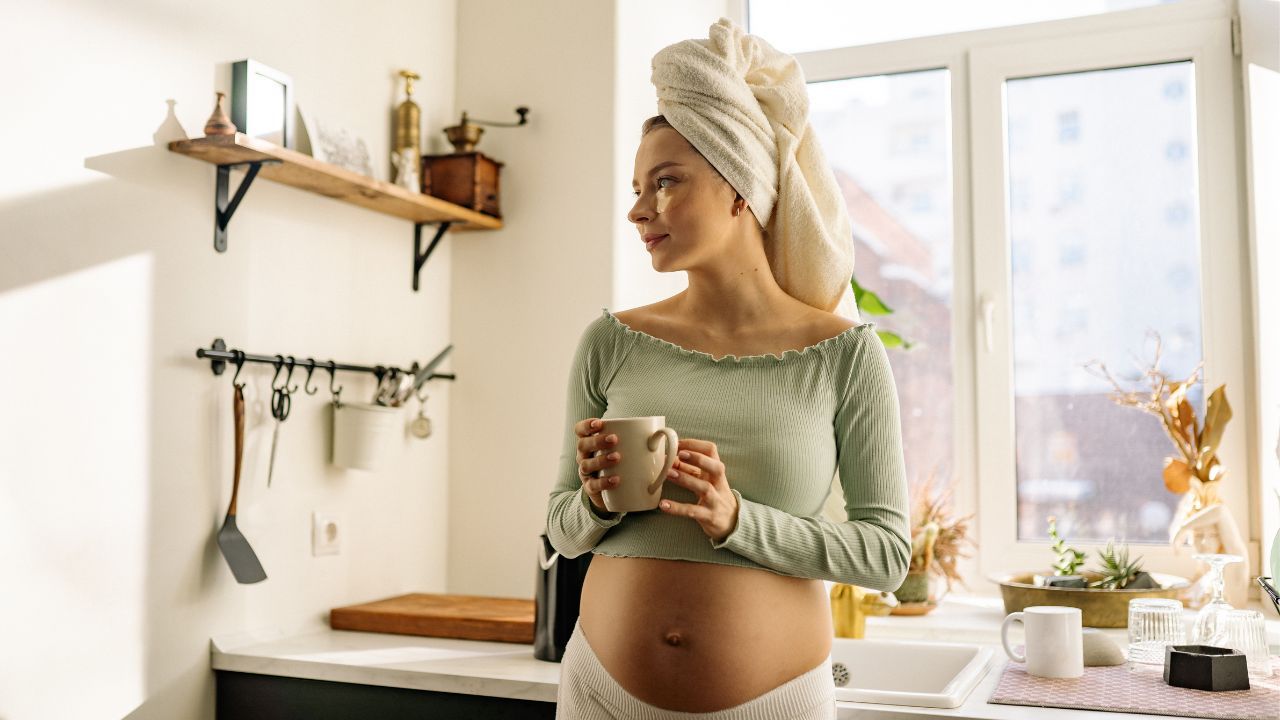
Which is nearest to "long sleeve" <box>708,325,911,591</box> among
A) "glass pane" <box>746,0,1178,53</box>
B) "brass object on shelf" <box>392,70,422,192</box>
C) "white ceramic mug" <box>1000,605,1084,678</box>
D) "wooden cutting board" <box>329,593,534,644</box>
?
"white ceramic mug" <box>1000,605,1084,678</box>

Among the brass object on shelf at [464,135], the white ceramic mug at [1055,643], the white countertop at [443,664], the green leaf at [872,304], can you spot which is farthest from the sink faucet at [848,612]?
the brass object on shelf at [464,135]

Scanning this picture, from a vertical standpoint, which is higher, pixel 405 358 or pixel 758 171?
pixel 758 171

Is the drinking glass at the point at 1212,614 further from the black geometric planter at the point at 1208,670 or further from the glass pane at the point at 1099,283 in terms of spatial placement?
the glass pane at the point at 1099,283

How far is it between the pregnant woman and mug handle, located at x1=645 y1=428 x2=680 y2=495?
0.02 metres

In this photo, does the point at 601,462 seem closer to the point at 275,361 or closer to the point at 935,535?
the point at 275,361

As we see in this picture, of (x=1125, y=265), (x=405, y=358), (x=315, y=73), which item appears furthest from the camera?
(x=1125, y=265)

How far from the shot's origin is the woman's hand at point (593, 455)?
3.57 feet

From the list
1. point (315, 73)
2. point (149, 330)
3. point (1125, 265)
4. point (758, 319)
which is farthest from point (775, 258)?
point (1125, 265)

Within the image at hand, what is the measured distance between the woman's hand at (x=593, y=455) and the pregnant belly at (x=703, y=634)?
139 millimetres

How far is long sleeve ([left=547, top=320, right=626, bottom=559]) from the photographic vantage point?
1213 mm

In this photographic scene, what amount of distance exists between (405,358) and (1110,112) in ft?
5.67

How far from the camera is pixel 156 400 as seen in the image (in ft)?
5.62

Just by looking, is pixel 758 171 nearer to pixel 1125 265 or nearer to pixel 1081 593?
pixel 1081 593

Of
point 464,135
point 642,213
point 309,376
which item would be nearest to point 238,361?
point 309,376
